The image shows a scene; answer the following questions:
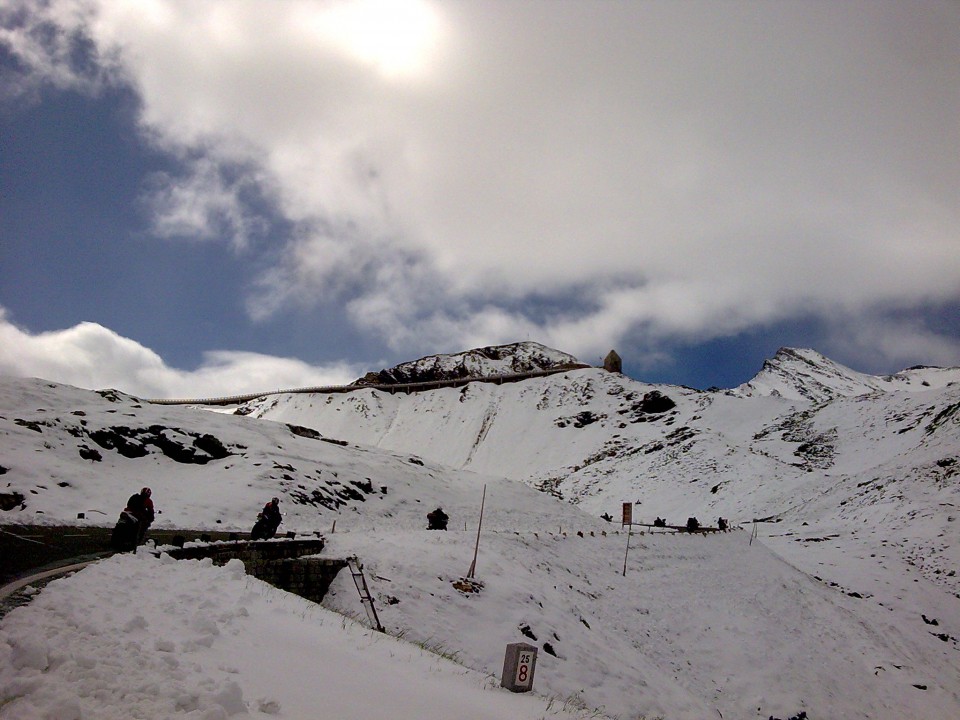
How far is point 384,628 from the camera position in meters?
12.0

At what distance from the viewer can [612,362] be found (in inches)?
4181

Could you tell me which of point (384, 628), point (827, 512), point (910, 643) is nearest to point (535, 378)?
point (827, 512)

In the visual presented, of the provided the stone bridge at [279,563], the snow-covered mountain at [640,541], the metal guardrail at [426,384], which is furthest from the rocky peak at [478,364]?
the stone bridge at [279,563]

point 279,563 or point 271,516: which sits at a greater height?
point 271,516

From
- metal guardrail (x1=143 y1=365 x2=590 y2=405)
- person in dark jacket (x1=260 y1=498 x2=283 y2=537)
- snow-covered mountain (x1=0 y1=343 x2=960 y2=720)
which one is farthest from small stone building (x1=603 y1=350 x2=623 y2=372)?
person in dark jacket (x1=260 y1=498 x2=283 y2=537)

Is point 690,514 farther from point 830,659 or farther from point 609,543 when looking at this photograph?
point 830,659

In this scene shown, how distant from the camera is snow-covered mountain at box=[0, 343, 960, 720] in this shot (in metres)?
15.0

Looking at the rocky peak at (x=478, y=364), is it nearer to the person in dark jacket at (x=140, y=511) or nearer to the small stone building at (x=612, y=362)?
the small stone building at (x=612, y=362)

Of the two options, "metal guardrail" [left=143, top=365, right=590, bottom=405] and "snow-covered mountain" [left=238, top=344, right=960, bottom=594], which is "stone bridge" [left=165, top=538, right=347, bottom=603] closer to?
"snow-covered mountain" [left=238, top=344, right=960, bottom=594]

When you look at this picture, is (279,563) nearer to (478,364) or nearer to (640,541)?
(640,541)

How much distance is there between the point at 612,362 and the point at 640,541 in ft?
265

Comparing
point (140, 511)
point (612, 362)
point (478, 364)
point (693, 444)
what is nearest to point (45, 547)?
point (140, 511)

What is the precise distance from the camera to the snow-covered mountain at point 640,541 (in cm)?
1496

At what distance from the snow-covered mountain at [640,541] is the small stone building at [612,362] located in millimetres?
46134
